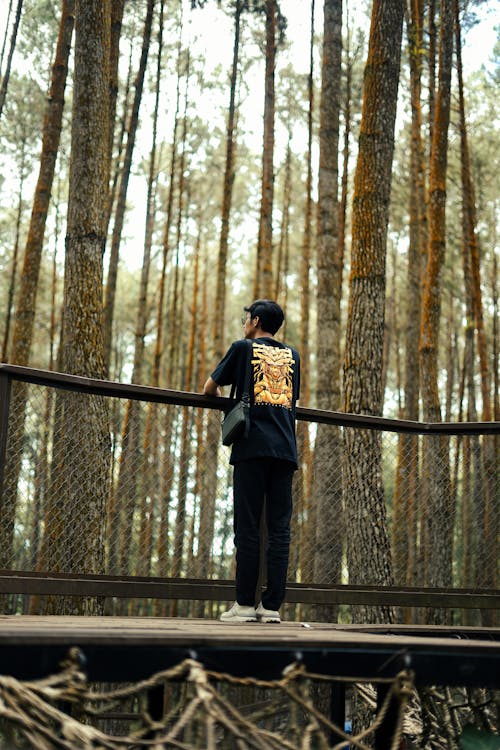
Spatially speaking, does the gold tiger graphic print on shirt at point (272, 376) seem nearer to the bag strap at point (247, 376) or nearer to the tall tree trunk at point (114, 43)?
the bag strap at point (247, 376)

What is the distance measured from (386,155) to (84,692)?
17.3ft

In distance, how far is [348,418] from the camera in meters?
5.76

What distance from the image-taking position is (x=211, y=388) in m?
4.79

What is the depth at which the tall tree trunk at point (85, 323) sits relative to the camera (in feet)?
18.5

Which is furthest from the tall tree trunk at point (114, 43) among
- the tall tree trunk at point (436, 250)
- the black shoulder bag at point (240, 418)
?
the black shoulder bag at point (240, 418)

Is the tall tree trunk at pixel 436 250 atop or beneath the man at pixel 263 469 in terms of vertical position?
atop

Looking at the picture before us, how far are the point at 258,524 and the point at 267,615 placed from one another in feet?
1.40

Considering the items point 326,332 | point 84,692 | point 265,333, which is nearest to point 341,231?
point 326,332

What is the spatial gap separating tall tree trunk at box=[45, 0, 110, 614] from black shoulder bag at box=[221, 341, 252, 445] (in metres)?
1.42

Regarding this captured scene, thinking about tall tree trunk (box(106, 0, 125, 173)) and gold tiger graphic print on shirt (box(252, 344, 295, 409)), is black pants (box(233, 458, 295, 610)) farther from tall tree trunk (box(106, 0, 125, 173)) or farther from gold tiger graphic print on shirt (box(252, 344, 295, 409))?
tall tree trunk (box(106, 0, 125, 173))

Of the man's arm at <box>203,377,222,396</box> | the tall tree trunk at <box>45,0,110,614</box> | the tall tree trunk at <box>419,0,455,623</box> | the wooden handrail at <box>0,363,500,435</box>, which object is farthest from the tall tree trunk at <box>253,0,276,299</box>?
the man's arm at <box>203,377,222,396</box>

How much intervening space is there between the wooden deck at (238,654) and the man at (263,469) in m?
1.45

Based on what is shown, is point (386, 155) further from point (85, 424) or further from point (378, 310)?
point (85, 424)

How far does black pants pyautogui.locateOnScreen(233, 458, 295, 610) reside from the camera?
4.44 m
